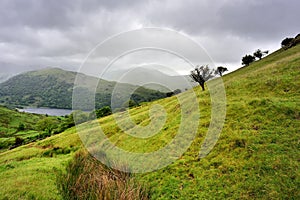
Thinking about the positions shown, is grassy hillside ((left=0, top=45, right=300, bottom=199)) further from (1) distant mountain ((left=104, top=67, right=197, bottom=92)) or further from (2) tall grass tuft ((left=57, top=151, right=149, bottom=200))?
(1) distant mountain ((left=104, top=67, right=197, bottom=92))

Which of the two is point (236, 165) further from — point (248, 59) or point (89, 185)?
point (248, 59)

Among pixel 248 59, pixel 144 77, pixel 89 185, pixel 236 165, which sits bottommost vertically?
pixel 236 165

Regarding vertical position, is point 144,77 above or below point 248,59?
below

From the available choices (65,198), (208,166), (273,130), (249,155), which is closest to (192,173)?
(208,166)

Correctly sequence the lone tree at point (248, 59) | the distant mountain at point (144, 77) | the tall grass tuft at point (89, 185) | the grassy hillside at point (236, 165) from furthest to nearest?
the lone tree at point (248, 59), the distant mountain at point (144, 77), the grassy hillside at point (236, 165), the tall grass tuft at point (89, 185)

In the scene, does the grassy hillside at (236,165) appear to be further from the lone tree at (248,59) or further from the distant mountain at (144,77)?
the lone tree at (248,59)

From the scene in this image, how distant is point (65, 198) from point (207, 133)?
14169 mm

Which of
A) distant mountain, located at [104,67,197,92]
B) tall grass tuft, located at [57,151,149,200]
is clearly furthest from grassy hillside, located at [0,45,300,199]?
distant mountain, located at [104,67,197,92]

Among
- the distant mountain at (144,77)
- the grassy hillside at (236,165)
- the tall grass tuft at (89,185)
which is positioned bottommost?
the grassy hillside at (236,165)

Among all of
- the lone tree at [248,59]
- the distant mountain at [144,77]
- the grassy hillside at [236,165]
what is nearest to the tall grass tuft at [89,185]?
the grassy hillside at [236,165]

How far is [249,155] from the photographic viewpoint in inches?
561

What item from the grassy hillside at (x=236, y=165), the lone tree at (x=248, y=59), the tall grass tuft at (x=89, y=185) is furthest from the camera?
the lone tree at (x=248, y=59)

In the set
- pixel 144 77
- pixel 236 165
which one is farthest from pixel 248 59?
pixel 236 165

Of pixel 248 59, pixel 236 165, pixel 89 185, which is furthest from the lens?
pixel 248 59
